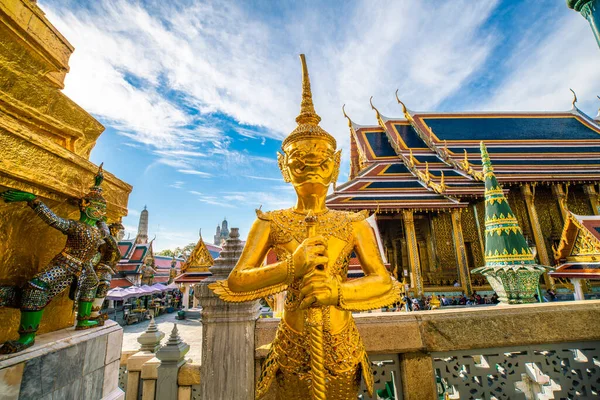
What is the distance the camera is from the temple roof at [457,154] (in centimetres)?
1202

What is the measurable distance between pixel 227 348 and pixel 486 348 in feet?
7.30

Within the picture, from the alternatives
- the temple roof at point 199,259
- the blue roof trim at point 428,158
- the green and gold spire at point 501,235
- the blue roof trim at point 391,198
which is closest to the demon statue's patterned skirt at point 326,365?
the green and gold spire at point 501,235

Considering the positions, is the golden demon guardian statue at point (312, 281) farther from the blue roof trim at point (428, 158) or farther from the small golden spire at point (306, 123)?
the blue roof trim at point (428, 158)

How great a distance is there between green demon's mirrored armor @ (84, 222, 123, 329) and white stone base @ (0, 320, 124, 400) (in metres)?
0.13

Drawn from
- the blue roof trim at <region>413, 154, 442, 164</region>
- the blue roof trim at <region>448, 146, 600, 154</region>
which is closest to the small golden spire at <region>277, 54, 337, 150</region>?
the blue roof trim at <region>413, 154, 442, 164</region>

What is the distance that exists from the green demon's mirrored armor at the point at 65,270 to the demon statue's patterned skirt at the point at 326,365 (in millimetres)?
1373

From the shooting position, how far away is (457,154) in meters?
15.7

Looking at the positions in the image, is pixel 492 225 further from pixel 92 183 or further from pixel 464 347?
pixel 92 183

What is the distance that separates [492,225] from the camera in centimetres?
399

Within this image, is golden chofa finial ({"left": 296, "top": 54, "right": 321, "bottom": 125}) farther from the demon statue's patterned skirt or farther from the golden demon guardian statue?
the demon statue's patterned skirt

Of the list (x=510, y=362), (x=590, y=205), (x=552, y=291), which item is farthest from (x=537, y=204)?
(x=510, y=362)

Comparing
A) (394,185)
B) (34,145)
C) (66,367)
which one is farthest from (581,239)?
(34,145)

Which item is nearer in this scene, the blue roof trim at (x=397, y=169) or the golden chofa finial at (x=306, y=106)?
the golden chofa finial at (x=306, y=106)

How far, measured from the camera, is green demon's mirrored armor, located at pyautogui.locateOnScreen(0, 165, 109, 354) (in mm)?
1547
